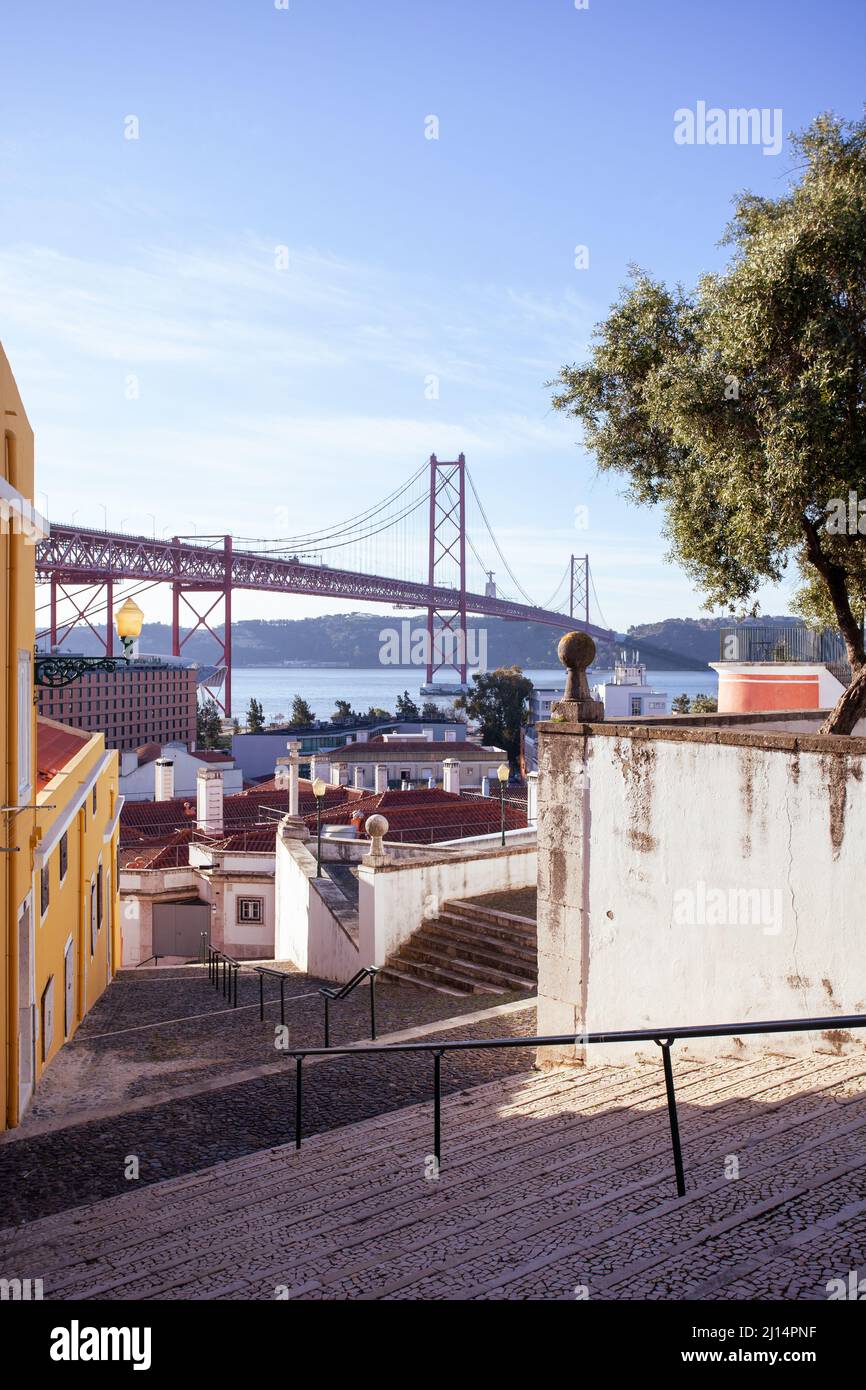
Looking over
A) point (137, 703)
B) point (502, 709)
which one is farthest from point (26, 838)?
point (137, 703)

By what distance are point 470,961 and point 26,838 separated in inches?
182

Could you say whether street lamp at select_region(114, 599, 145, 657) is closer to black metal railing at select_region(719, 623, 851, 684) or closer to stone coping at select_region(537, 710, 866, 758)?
stone coping at select_region(537, 710, 866, 758)

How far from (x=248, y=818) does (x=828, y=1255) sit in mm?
22560

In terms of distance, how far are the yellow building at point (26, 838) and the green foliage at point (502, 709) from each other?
40.9m

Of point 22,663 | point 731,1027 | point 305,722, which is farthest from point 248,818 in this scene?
point 305,722

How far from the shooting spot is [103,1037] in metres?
9.59

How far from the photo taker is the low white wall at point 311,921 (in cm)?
1173

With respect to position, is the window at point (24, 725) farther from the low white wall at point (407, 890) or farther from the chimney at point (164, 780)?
the chimney at point (164, 780)

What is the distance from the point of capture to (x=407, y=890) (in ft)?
36.0

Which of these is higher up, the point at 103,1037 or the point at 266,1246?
the point at 266,1246
